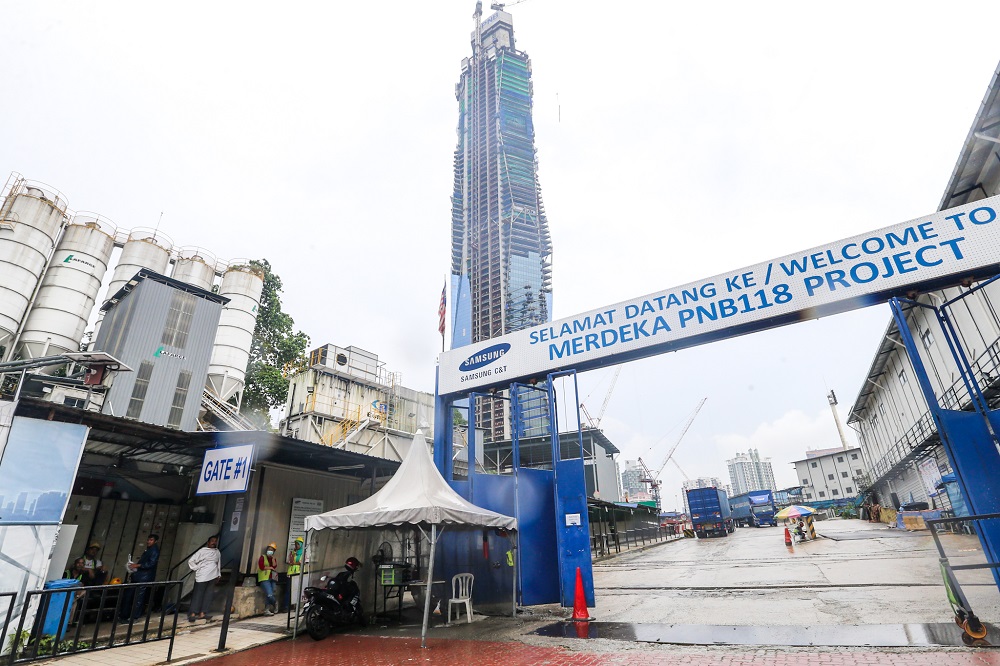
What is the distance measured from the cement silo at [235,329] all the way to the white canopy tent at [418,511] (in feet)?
74.9

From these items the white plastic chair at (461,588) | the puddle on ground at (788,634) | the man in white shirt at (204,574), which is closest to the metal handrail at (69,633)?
the man in white shirt at (204,574)

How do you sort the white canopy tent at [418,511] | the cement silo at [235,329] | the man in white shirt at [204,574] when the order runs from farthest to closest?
the cement silo at [235,329] < the man in white shirt at [204,574] < the white canopy tent at [418,511]

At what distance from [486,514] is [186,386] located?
21766 millimetres

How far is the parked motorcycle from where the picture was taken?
923 centimetres

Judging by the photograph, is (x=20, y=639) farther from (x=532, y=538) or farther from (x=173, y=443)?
(x=532, y=538)

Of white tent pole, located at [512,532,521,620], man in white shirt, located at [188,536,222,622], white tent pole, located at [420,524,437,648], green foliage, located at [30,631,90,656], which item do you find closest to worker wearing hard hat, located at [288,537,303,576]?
man in white shirt, located at [188,536,222,622]

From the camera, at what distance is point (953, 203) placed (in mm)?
17109

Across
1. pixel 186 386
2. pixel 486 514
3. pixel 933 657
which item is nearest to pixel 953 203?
pixel 933 657

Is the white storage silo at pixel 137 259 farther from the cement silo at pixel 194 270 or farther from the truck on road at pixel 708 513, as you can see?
the truck on road at pixel 708 513

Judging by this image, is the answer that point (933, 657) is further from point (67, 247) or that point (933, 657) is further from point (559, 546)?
point (67, 247)

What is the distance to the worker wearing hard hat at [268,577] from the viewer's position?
12.3 meters

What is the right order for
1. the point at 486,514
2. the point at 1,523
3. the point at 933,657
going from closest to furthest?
the point at 933,657, the point at 1,523, the point at 486,514

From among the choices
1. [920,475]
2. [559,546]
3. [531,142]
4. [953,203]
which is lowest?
[559,546]

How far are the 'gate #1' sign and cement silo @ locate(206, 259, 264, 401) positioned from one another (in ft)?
72.2
